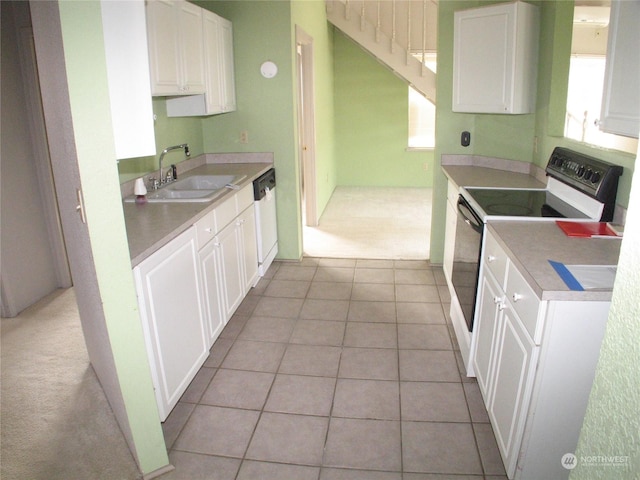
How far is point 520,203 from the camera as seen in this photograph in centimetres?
262

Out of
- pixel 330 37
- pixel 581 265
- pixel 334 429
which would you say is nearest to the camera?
pixel 581 265

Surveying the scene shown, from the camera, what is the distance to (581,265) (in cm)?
171

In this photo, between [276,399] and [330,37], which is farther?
[330,37]

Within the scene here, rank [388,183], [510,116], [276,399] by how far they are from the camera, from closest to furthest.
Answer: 1. [276,399]
2. [510,116]
3. [388,183]

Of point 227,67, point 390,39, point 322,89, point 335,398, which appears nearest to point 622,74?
point 335,398

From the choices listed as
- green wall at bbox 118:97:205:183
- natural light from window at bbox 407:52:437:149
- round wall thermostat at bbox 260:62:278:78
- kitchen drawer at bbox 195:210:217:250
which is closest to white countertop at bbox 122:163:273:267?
kitchen drawer at bbox 195:210:217:250

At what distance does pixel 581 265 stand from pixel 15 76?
3.68 metres

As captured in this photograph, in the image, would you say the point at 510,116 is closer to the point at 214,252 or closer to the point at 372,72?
the point at 214,252

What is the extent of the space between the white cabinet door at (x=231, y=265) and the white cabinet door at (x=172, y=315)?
1.35 ft

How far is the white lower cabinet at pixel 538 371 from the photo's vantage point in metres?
1.54

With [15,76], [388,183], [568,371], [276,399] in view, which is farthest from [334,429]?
[388,183]

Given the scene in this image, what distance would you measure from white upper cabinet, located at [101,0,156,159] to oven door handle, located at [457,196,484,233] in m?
1.58

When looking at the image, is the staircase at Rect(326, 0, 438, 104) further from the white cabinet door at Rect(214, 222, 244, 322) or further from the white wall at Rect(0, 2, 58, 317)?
the white wall at Rect(0, 2, 58, 317)

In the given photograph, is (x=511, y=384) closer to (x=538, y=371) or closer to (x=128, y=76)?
(x=538, y=371)
